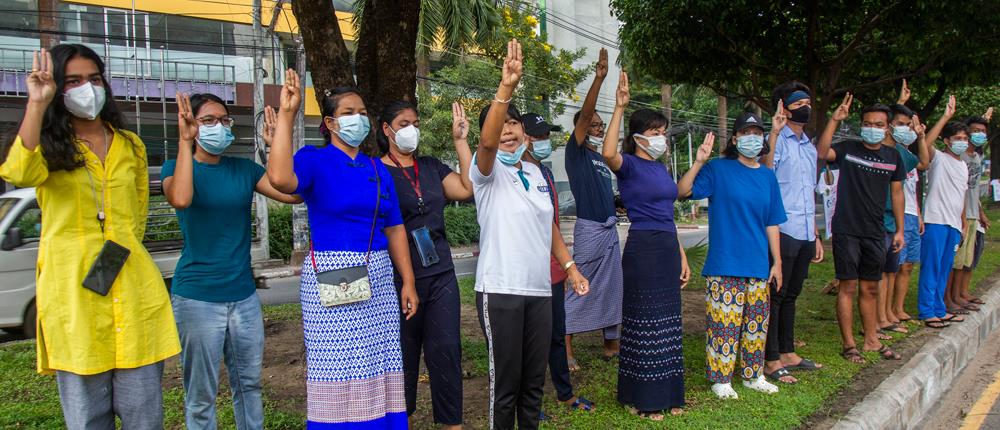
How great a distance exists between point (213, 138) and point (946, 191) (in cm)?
651

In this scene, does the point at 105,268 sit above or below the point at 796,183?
below

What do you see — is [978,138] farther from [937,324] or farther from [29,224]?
[29,224]

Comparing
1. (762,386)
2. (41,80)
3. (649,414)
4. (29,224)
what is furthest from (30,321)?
(762,386)

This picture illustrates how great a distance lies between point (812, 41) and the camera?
8219mm

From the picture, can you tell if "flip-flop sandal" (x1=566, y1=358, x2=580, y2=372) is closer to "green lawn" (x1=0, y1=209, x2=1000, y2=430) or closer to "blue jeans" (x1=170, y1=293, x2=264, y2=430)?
"green lawn" (x1=0, y1=209, x2=1000, y2=430)

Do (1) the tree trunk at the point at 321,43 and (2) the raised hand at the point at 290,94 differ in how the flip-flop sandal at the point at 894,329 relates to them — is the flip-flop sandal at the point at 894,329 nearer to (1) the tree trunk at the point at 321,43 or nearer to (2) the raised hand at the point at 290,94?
(1) the tree trunk at the point at 321,43

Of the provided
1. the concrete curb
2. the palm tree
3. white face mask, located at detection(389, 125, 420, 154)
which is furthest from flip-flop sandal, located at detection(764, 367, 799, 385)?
the palm tree

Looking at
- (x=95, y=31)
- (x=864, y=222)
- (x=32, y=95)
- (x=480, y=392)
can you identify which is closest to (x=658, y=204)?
(x=480, y=392)

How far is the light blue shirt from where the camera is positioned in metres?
4.88

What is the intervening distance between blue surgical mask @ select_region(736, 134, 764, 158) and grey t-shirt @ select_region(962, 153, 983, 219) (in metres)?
4.09

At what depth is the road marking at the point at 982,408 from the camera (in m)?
4.77

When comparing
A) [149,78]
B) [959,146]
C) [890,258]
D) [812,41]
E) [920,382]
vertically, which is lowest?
[920,382]

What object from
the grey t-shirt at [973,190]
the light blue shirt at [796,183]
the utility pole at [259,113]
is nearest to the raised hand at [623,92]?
the light blue shirt at [796,183]

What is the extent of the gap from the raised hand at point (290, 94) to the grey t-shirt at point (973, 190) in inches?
276
